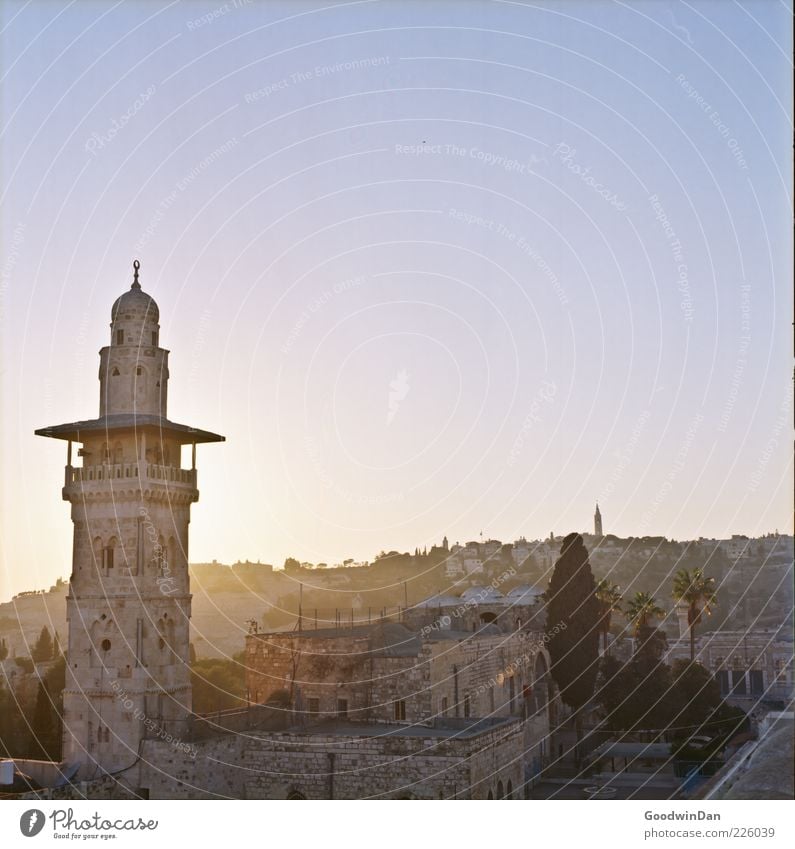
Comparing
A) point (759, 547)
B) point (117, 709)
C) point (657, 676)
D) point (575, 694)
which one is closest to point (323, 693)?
point (117, 709)

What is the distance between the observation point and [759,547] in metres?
138

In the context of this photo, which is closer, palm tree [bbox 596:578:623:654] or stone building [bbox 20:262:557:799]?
stone building [bbox 20:262:557:799]

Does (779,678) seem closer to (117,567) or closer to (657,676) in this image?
(657,676)

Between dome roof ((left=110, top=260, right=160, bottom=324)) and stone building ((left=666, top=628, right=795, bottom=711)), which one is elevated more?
dome roof ((left=110, top=260, right=160, bottom=324))

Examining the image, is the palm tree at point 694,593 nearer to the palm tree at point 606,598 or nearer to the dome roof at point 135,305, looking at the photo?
the palm tree at point 606,598

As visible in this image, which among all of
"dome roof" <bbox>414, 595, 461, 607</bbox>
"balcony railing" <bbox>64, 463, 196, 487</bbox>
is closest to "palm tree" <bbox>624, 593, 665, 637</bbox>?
"dome roof" <bbox>414, 595, 461, 607</bbox>

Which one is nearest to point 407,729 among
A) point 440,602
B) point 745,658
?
point 440,602

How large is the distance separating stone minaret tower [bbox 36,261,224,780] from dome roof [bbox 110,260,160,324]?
0.03 metres

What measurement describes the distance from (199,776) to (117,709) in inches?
130

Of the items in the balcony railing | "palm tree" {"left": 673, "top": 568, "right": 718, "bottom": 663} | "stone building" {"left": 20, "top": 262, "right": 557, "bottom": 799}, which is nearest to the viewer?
"stone building" {"left": 20, "top": 262, "right": 557, "bottom": 799}

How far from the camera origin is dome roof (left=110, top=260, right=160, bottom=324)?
1314 inches

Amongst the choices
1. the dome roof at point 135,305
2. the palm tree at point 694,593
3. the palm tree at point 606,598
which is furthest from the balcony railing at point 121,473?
the palm tree at point 694,593

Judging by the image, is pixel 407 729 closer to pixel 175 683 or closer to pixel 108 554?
pixel 175 683

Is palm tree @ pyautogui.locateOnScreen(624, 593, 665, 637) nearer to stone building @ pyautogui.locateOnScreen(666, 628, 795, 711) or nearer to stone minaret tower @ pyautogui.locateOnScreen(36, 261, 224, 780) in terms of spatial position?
stone building @ pyautogui.locateOnScreen(666, 628, 795, 711)
